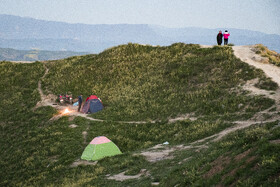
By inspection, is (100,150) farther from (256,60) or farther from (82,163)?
(256,60)

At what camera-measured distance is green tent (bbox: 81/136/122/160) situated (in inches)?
982

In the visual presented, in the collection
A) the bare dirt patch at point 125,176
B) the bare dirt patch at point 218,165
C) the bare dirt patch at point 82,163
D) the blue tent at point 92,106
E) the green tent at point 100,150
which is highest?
the bare dirt patch at point 218,165

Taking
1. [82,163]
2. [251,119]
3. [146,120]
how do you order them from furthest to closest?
[146,120] → [251,119] → [82,163]

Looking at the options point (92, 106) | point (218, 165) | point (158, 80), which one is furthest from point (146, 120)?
point (218, 165)

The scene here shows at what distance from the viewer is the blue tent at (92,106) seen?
38531mm

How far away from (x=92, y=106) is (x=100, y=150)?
1425 centimetres

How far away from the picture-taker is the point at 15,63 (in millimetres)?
59438

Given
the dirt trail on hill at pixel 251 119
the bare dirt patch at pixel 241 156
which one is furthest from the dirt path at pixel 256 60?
the bare dirt patch at pixel 241 156

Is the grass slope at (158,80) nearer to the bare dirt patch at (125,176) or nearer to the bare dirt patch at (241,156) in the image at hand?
the bare dirt patch at (125,176)

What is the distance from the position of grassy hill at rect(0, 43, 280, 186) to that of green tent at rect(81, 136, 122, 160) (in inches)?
47.0

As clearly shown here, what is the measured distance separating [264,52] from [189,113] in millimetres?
18978

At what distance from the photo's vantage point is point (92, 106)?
38.7 meters

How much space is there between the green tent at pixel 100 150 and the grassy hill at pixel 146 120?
3.91 feet

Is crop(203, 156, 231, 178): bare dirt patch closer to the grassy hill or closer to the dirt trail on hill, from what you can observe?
the grassy hill
